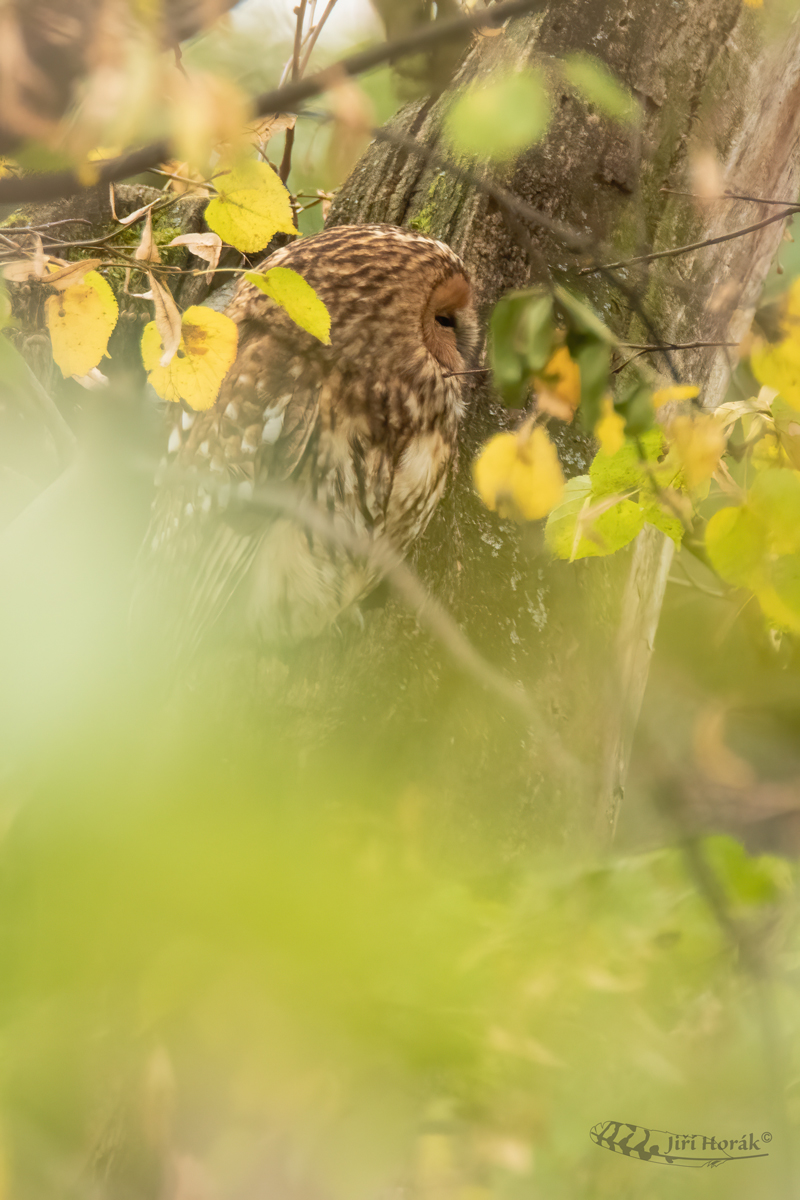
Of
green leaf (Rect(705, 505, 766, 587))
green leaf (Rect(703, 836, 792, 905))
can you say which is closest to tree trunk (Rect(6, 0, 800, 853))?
green leaf (Rect(703, 836, 792, 905))

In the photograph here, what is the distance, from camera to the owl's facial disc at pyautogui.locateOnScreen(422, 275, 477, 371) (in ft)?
2.58

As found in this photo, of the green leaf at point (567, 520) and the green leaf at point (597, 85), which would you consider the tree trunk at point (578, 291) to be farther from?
the green leaf at point (567, 520)

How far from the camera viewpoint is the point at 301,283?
50cm

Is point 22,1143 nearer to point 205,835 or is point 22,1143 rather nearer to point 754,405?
point 205,835

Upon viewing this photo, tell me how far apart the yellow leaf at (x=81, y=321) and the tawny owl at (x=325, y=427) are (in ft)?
0.84

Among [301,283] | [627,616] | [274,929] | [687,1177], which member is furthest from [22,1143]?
[627,616]

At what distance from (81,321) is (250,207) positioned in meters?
0.17

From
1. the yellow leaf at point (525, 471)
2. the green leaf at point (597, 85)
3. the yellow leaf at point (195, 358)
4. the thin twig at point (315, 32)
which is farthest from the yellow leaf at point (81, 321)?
the green leaf at point (597, 85)

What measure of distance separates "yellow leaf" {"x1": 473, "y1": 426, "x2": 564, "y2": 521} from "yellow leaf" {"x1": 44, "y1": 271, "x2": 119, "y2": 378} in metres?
0.34

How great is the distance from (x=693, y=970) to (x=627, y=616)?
44cm

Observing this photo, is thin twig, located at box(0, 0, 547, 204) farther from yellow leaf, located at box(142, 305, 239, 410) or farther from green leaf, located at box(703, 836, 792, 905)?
green leaf, located at box(703, 836, 792, 905)

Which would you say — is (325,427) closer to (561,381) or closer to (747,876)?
(561,381)

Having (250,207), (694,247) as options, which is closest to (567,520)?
(694,247)

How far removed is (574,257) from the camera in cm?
78
